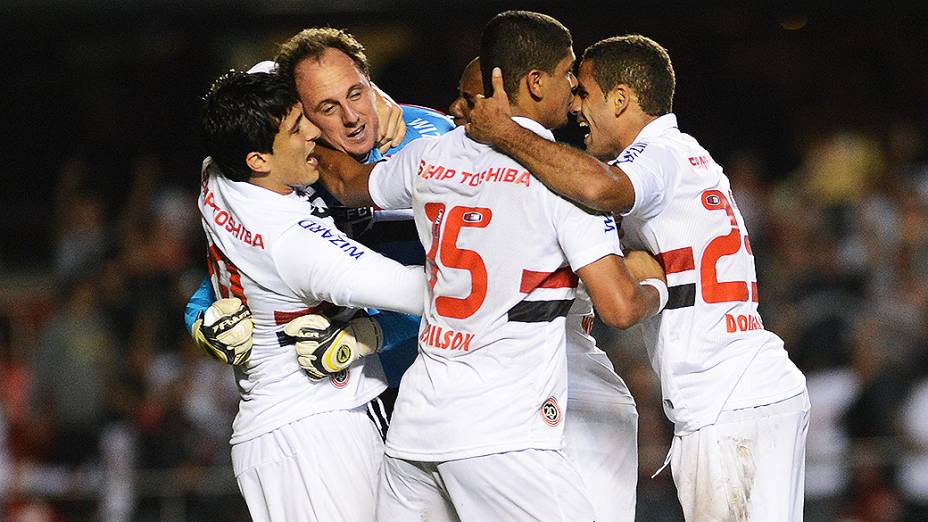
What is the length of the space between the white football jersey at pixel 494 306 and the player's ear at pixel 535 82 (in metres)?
0.10

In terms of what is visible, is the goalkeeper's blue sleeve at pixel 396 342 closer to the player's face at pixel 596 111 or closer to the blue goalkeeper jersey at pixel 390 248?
the blue goalkeeper jersey at pixel 390 248

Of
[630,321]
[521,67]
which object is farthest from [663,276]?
[521,67]

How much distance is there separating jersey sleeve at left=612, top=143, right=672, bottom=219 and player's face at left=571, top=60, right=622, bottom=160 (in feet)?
0.48

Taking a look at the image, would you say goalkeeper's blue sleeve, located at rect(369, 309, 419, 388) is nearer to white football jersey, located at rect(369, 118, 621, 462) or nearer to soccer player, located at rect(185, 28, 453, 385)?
soccer player, located at rect(185, 28, 453, 385)

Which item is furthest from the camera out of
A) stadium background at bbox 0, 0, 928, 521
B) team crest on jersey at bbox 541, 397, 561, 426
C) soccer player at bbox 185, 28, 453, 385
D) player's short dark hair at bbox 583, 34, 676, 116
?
stadium background at bbox 0, 0, 928, 521

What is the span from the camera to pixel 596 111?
4.02m

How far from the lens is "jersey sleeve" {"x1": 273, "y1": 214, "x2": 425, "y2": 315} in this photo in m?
3.74

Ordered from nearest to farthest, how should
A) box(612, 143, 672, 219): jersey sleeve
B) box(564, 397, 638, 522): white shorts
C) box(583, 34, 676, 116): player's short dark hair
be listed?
box(612, 143, 672, 219): jersey sleeve → box(583, 34, 676, 116): player's short dark hair → box(564, 397, 638, 522): white shorts

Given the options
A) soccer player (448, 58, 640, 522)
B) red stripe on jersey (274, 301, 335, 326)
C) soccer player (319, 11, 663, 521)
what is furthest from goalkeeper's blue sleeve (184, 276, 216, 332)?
soccer player (448, 58, 640, 522)

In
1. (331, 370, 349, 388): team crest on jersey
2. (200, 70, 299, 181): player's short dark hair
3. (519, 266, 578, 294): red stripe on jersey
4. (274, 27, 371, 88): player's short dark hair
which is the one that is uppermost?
(274, 27, 371, 88): player's short dark hair

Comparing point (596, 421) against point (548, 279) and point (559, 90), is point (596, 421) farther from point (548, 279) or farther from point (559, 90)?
point (559, 90)

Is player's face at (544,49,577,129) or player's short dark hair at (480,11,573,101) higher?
player's short dark hair at (480,11,573,101)

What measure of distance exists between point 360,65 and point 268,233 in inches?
30.3

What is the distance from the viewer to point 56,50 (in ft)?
34.9
